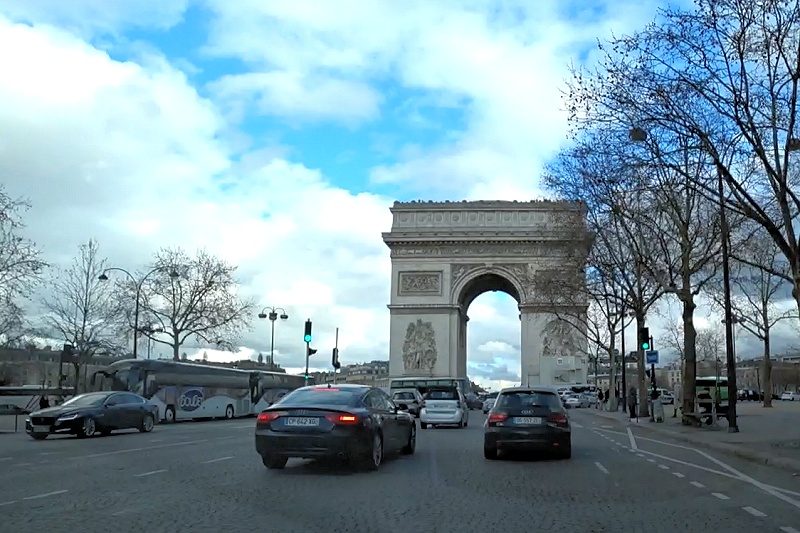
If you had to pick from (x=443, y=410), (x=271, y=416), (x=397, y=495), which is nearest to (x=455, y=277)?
(x=443, y=410)

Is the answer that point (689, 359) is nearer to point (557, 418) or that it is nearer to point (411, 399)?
point (411, 399)

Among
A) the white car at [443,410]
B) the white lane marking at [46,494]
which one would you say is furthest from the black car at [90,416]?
the white lane marking at [46,494]

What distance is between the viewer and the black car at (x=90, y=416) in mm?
25703

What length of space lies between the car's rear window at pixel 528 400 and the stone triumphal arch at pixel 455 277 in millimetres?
58193

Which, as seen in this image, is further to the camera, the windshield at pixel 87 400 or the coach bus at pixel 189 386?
the coach bus at pixel 189 386

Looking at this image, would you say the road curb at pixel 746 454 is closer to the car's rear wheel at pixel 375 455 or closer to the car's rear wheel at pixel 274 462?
the car's rear wheel at pixel 375 455

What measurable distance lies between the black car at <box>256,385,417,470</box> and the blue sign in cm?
3023

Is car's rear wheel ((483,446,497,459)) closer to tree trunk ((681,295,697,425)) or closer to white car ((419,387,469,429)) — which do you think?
white car ((419,387,469,429))

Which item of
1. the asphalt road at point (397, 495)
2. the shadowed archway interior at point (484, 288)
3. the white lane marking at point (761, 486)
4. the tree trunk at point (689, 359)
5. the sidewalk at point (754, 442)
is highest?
the shadowed archway interior at point (484, 288)

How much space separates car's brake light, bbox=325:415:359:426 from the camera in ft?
46.0

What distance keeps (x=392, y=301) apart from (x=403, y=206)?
849cm

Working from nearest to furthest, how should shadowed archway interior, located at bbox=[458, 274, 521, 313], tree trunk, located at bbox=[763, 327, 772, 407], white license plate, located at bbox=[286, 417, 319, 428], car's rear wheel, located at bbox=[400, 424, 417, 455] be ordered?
white license plate, located at bbox=[286, 417, 319, 428], car's rear wheel, located at bbox=[400, 424, 417, 455], tree trunk, located at bbox=[763, 327, 772, 407], shadowed archway interior, located at bbox=[458, 274, 521, 313]

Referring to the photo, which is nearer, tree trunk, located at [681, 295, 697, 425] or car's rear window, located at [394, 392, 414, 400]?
tree trunk, located at [681, 295, 697, 425]

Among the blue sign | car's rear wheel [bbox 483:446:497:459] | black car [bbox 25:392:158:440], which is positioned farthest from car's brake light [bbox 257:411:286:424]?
the blue sign
